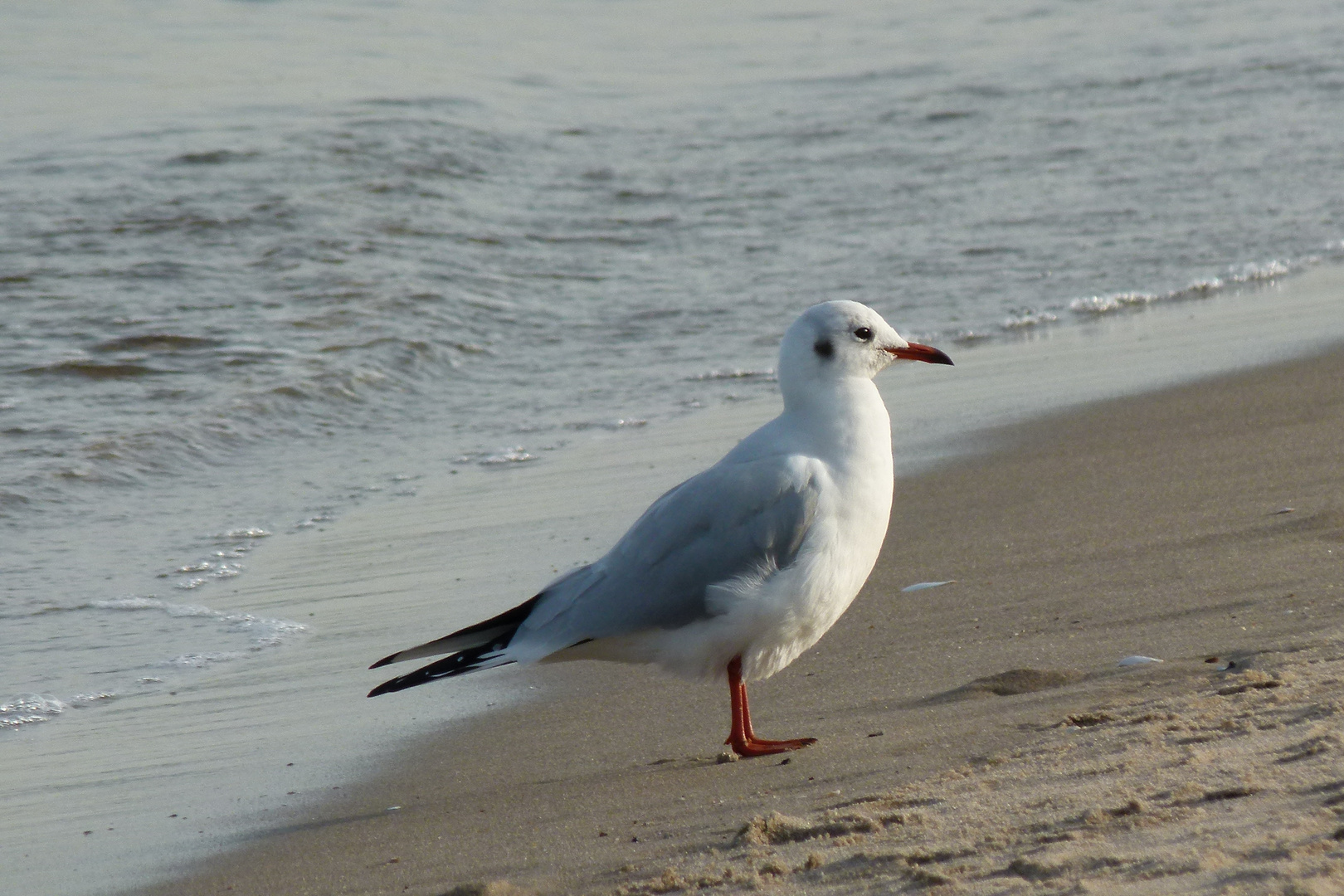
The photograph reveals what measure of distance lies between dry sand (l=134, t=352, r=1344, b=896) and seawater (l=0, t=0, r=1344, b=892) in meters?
1.00

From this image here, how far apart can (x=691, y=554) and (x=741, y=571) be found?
13 centimetres

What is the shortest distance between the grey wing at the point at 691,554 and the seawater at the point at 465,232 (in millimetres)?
1131

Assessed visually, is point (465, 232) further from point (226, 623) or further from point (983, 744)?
point (983, 744)

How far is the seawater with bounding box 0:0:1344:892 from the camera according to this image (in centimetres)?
652

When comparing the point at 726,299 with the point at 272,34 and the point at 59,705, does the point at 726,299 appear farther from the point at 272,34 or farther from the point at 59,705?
the point at 272,34

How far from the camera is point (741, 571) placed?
3.79m

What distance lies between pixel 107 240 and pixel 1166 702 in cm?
922

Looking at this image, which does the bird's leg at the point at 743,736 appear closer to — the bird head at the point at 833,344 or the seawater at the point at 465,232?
the bird head at the point at 833,344

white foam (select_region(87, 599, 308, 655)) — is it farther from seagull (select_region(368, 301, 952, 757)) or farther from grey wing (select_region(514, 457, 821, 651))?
grey wing (select_region(514, 457, 821, 651))

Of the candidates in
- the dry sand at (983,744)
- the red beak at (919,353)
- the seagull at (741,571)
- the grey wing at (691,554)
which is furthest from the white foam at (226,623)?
the red beak at (919,353)

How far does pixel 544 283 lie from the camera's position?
1054 centimetres

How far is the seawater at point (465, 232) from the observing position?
6523mm

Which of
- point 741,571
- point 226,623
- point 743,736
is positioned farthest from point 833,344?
point 226,623

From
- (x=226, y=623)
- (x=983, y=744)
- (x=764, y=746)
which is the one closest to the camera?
(x=983, y=744)
